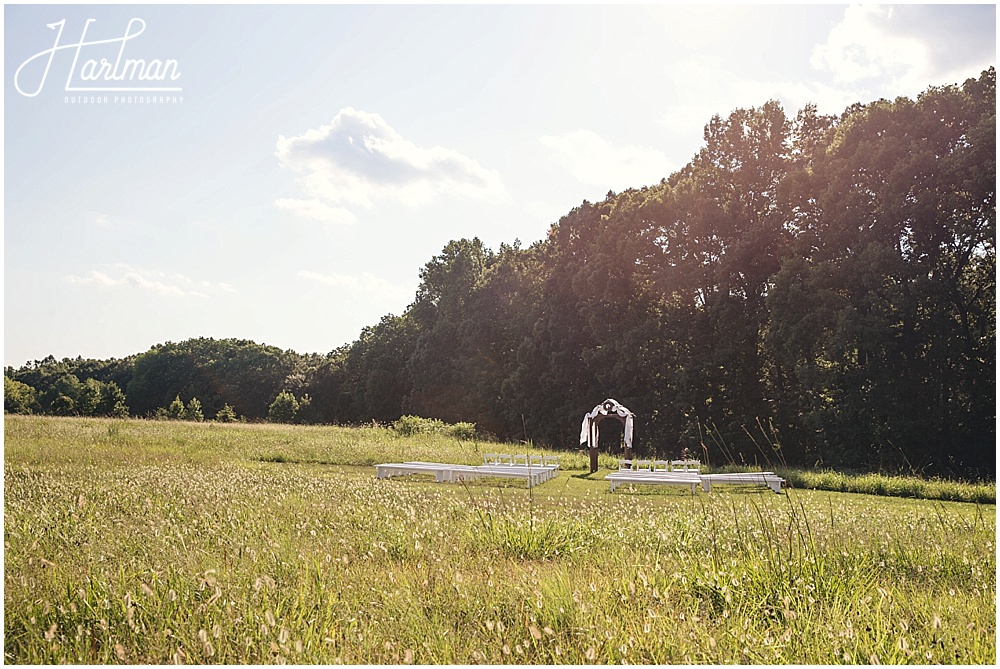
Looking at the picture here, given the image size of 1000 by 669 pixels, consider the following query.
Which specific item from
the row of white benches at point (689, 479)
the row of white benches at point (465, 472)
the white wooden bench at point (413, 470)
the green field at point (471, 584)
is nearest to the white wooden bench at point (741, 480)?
the row of white benches at point (689, 479)

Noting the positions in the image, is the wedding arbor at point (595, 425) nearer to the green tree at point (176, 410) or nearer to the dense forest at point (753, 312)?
the dense forest at point (753, 312)

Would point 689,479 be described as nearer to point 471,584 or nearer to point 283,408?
point 471,584

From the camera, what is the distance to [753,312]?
81.9 ft

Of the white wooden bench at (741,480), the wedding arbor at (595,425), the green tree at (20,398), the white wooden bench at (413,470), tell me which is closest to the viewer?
the white wooden bench at (741,480)

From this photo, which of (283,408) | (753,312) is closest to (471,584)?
(753,312)

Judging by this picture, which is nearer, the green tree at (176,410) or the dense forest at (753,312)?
the dense forest at (753,312)

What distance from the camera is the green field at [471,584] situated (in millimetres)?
3369

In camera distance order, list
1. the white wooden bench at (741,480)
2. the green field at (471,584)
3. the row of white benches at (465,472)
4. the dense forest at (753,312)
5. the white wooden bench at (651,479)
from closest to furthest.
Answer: the green field at (471,584) → the white wooden bench at (651,479) → the white wooden bench at (741,480) → the row of white benches at (465,472) → the dense forest at (753,312)

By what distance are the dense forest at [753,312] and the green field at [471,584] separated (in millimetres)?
7920

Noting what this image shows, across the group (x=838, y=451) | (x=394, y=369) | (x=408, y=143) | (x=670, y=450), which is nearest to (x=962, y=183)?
(x=838, y=451)

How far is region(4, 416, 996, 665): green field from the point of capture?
337 cm

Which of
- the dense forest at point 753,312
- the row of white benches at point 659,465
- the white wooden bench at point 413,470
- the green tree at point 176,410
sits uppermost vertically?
the dense forest at point 753,312

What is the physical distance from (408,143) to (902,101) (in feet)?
54.3

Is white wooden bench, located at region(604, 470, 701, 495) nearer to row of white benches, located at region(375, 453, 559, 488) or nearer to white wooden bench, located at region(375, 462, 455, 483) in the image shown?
row of white benches, located at region(375, 453, 559, 488)
